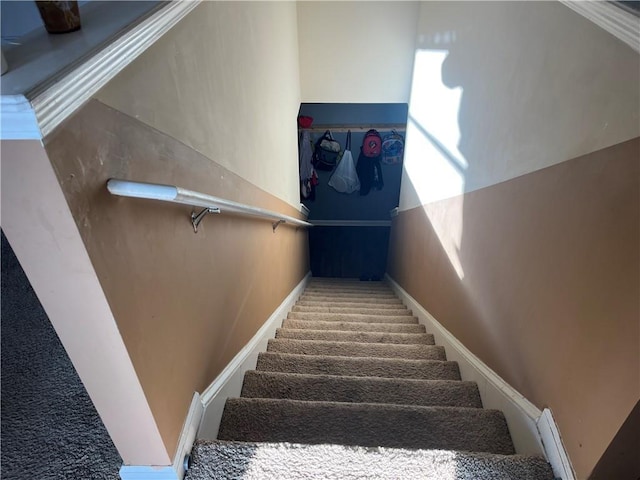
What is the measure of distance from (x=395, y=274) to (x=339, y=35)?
2595mm

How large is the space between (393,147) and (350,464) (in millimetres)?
4575

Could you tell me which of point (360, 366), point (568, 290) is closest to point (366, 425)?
point (360, 366)

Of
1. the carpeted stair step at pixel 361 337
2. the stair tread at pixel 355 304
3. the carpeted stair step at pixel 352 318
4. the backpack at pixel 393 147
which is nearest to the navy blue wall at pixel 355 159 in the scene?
the backpack at pixel 393 147

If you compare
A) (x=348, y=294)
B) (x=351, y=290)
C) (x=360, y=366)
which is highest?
(x=360, y=366)

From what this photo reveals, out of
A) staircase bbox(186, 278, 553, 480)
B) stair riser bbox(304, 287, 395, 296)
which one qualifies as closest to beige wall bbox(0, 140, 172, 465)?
staircase bbox(186, 278, 553, 480)

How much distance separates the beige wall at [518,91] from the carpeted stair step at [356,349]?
0.87 m

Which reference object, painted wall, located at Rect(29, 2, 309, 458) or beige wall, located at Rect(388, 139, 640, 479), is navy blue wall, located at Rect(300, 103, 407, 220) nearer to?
painted wall, located at Rect(29, 2, 309, 458)

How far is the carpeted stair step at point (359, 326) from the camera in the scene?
2250mm

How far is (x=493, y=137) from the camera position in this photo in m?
1.34

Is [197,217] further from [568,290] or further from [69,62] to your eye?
[568,290]

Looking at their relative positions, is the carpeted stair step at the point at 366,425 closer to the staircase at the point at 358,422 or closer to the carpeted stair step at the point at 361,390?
the staircase at the point at 358,422

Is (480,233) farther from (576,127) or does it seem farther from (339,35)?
(339,35)

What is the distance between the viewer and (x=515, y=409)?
1099mm

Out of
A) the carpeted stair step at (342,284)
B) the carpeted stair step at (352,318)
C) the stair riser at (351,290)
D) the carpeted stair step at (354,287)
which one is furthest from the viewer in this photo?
the carpeted stair step at (342,284)
